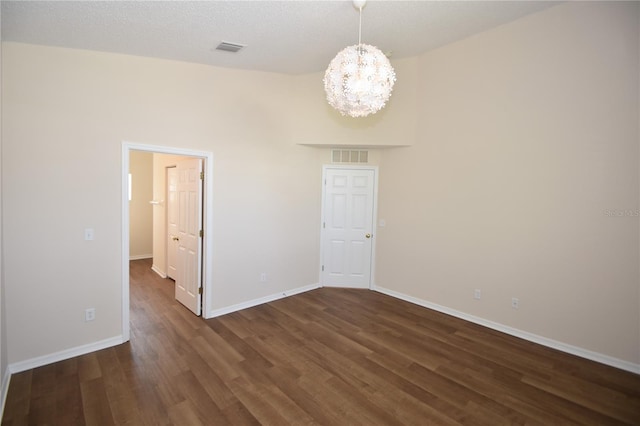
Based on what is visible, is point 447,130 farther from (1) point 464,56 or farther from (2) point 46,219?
(2) point 46,219

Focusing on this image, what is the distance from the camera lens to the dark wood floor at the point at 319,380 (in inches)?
89.7

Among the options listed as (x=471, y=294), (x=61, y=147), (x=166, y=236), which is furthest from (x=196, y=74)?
(x=471, y=294)

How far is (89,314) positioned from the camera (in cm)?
309

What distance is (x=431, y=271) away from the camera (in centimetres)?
440

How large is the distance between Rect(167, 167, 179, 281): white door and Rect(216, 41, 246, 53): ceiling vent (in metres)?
2.14

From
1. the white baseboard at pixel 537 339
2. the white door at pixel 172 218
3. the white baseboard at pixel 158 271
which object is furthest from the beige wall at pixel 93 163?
the white baseboard at pixel 537 339

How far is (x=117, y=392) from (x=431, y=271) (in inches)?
152

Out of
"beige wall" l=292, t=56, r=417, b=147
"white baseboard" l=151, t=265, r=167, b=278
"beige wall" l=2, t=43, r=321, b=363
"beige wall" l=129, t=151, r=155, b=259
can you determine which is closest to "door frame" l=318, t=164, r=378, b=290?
"beige wall" l=292, t=56, r=417, b=147

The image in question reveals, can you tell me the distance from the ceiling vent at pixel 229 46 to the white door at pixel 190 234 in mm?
1346

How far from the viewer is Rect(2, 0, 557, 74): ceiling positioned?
246 cm

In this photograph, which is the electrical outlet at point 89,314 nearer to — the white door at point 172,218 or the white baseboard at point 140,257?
the white door at point 172,218

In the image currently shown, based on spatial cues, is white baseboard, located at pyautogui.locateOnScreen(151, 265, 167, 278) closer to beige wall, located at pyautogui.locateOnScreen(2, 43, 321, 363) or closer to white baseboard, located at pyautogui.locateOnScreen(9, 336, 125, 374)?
beige wall, located at pyautogui.locateOnScreen(2, 43, 321, 363)

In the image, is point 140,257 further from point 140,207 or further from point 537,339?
point 537,339

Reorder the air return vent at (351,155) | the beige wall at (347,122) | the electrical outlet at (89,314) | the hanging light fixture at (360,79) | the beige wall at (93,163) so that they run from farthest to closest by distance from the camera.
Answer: the air return vent at (351,155) → the beige wall at (347,122) → the electrical outlet at (89,314) → the beige wall at (93,163) → the hanging light fixture at (360,79)
